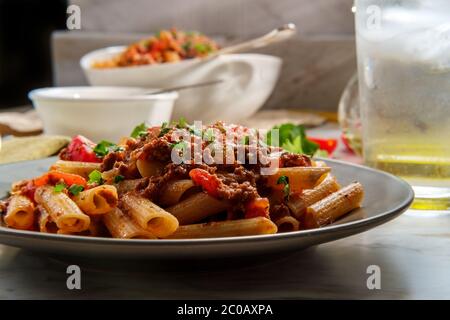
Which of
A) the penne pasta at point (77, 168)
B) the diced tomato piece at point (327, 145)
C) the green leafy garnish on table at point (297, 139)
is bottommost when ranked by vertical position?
the diced tomato piece at point (327, 145)

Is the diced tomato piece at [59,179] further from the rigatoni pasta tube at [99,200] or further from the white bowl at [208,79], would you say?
the white bowl at [208,79]

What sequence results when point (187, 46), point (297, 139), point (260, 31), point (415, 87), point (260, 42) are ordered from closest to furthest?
point (415, 87) → point (297, 139) → point (260, 42) → point (187, 46) → point (260, 31)

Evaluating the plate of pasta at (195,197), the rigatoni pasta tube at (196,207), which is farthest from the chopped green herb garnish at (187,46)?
the rigatoni pasta tube at (196,207)

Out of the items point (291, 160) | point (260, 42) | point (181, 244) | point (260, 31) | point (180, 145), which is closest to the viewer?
point (181, 244)

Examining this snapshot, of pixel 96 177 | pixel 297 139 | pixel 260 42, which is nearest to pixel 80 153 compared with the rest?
pixel 96 177

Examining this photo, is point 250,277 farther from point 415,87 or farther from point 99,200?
point 415,87
